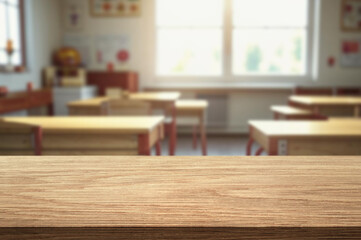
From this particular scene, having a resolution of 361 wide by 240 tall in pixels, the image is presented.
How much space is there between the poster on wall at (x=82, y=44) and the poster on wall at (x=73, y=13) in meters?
0.15

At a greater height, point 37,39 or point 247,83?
point 37,39

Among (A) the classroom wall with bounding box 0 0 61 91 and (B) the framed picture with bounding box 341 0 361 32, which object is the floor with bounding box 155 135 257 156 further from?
(B) the framed picture with bounding box 341 0 361 32

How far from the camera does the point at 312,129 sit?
1882 mm

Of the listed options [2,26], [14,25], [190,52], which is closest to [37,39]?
[14,25]

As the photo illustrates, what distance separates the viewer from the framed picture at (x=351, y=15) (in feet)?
19.7

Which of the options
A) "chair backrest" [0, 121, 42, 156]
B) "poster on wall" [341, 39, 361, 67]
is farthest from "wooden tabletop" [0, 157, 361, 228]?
"poster on wall" [341, 39, 361, 67]

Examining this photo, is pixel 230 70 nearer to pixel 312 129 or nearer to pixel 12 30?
pixel 12 30

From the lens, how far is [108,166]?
654 mm

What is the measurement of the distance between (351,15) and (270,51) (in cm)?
131

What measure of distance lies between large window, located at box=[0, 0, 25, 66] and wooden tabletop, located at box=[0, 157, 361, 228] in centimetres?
412

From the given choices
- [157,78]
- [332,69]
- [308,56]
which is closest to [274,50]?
[308,56]

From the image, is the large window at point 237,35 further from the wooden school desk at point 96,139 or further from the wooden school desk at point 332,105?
the wooden school desk at point 96,139

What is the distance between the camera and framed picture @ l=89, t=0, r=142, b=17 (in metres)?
6.09

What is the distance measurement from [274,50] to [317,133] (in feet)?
15.4
